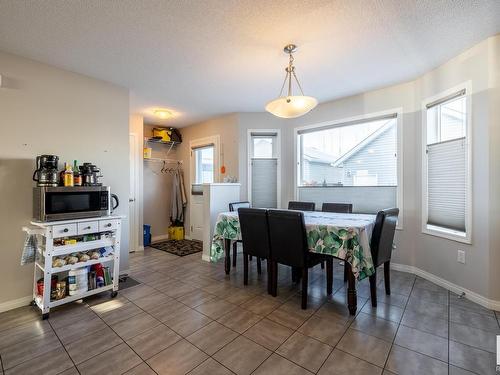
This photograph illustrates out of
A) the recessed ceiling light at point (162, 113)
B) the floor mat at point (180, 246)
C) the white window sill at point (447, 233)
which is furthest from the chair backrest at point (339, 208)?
the recessed ceiling light at point (162, 113)

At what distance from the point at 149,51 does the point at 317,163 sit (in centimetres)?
288

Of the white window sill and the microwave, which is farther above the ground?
the microwave

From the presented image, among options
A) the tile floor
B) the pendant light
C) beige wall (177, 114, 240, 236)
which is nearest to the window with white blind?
the tile floor

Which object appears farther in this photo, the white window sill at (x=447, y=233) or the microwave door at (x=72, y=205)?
the white window sill at (x=447, y=233)

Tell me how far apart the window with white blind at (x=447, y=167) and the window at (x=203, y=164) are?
11.8ft

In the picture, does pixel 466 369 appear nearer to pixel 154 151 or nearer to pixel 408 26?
pixel 408 26

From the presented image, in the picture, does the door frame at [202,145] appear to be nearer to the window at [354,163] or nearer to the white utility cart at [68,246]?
the window at [354,163]

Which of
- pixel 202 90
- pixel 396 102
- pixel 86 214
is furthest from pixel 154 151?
pixel 396 102

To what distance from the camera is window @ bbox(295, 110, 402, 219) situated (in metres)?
3.39

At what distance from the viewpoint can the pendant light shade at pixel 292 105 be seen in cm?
230

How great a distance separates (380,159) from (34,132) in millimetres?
4232

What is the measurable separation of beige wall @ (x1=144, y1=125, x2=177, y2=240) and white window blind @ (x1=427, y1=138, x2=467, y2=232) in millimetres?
4653

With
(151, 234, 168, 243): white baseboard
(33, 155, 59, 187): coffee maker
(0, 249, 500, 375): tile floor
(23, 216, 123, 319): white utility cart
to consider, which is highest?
(33, 155, 59, 187): coffee maker

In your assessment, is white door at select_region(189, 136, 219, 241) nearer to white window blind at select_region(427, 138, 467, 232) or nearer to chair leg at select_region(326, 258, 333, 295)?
chair leg at select_region(326, 258, 333, 295)
